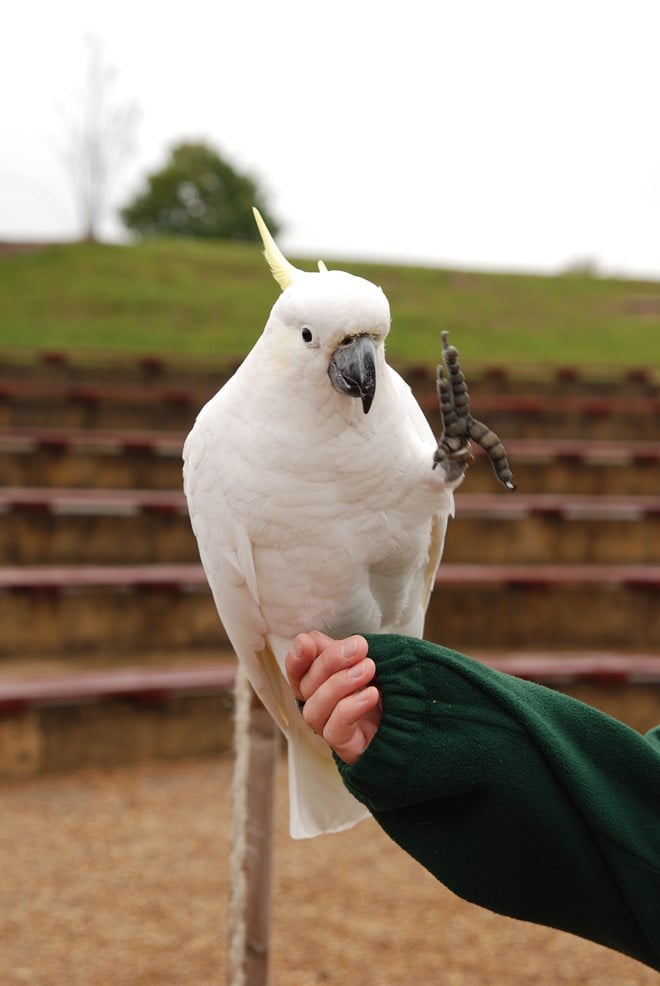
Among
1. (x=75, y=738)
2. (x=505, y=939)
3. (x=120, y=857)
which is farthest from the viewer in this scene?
(x=75, y=738)

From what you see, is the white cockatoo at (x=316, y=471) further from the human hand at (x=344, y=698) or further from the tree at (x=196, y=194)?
the tree at (x=196, y=194)

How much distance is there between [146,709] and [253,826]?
4.28 feet

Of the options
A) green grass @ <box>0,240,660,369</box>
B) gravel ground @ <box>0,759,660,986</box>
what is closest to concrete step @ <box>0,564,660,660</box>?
gravel ground @ <box>0,759,660,986</box>

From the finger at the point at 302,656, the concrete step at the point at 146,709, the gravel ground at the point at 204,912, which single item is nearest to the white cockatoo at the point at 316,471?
the finger at the point at 302,656

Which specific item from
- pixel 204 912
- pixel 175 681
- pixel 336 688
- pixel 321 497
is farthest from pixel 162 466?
pixel 336 688

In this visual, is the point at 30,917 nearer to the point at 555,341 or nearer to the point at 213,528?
the point at 213,528

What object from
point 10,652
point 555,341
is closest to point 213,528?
point 10,652

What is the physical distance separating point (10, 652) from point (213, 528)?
2.87 metres

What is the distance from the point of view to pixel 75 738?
298 centimetres

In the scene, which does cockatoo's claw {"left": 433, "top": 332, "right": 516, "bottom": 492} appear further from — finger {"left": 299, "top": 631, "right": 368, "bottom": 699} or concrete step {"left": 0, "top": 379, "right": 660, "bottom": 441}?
concrete step {"left": 0, "top": 379, "right": 660, "bottom": 441}

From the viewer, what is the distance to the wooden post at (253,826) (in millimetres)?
1719

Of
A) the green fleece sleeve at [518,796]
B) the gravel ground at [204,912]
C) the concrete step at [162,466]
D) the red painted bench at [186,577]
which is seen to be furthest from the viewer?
the concrete step at [162,466]

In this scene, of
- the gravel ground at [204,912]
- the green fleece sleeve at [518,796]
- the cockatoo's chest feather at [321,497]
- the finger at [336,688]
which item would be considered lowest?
the gravel ground at [204,912]

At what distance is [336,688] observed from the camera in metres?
0.95
